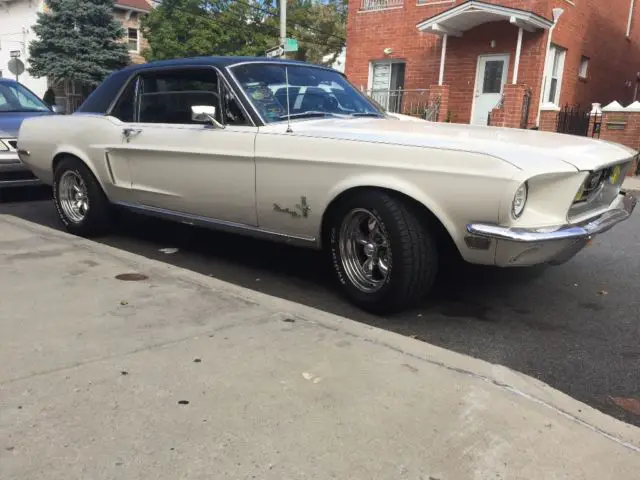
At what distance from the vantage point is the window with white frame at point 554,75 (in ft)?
52.9

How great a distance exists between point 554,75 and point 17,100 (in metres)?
13.6

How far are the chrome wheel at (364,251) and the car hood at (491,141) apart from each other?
523 mm

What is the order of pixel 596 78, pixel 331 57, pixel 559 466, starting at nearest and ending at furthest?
pixel 559 466, pixel 596 78, pixel 331 57

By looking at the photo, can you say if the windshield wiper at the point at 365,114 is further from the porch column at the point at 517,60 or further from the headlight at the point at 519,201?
the porch column at the point at 517,60

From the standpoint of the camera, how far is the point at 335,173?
390 cm

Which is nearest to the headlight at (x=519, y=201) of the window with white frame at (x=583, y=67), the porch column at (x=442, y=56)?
the porch column at (x=442, y=56)

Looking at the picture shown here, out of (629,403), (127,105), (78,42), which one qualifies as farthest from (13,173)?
(78,42)

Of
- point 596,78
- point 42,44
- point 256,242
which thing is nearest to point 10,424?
point 256,242

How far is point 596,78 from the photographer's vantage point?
62.5 feet

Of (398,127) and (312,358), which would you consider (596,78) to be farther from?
(312,358)

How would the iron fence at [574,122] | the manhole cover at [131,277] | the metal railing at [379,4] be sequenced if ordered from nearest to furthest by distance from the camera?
the manhole cover at [131,277], the iron fence at [574,122], the metal railing at [379,4]

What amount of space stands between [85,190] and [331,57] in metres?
35.7

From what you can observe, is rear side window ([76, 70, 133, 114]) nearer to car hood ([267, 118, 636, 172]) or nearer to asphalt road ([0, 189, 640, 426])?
asphalt road ([0, 189, 640, 426])

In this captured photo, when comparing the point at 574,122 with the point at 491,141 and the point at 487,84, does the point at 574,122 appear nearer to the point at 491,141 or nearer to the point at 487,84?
the point at 487,84
